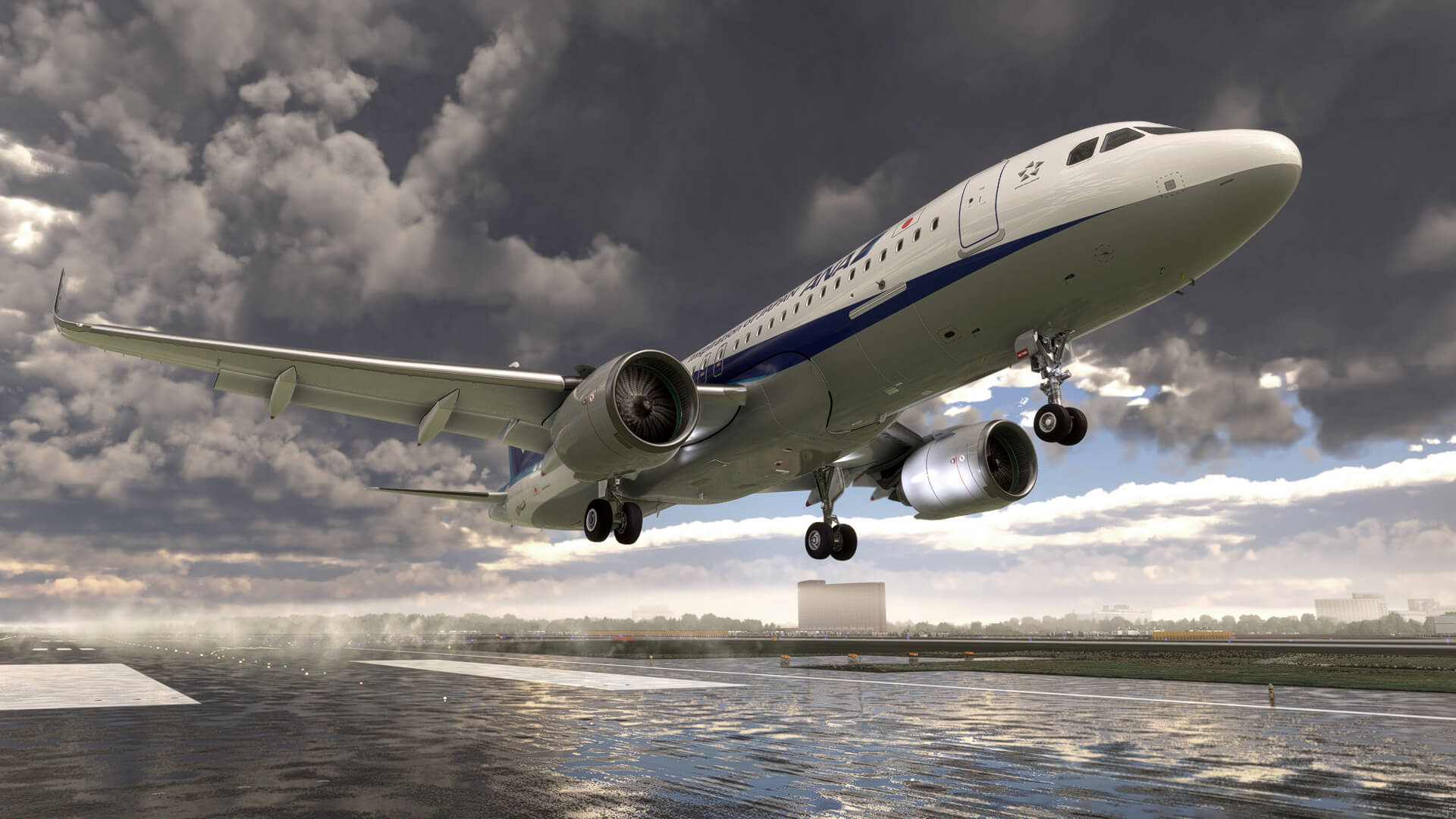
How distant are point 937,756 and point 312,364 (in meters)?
17.4

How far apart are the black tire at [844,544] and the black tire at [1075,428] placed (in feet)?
48.0

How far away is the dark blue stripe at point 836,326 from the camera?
1609 cm

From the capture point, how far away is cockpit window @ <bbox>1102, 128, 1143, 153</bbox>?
49.1ft

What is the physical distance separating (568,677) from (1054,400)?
22.5m

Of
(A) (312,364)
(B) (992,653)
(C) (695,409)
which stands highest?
(A) (312,364)

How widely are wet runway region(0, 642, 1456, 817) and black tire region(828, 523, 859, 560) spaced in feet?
18.2

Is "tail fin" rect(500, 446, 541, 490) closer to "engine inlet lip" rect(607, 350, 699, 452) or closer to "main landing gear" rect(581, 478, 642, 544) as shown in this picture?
"main landing gear" rect(581, 478, 642, 544)

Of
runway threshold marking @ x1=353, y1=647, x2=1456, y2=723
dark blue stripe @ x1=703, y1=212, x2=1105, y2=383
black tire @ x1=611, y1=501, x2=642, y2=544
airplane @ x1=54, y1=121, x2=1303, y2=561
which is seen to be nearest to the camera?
airplane @ x1=54, y1=121, x2=1303, y2=561

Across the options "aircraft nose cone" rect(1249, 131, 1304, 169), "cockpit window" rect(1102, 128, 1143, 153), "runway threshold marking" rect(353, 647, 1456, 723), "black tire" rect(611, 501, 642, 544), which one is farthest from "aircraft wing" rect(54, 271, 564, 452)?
"aircraft nose cone" rect(1249, 131, 1304, 169)

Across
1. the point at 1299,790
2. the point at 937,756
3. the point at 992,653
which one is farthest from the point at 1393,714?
the point at 992,653

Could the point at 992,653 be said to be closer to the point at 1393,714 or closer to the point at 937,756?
the point at 1393,714

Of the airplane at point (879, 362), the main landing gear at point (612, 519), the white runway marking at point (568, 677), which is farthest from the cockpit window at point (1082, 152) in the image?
the white runway marking at point (568, 677)

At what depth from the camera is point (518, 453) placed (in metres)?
33.6

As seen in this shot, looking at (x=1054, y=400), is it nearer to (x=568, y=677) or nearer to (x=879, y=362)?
(x=879, y=362)
